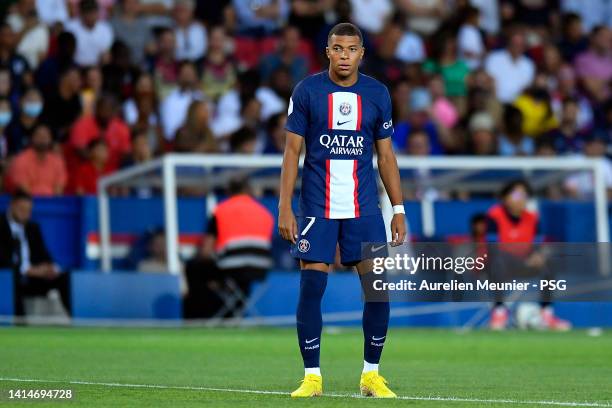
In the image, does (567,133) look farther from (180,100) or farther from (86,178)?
(86,178)

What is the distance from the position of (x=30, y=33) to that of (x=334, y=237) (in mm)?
12988

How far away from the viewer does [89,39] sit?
2127cm

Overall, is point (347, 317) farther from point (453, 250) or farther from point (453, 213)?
point (453, 250)

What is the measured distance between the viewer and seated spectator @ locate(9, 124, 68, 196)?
19.4m

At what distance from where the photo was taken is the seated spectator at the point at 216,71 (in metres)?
21.6

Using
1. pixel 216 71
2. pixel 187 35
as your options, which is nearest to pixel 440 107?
pixel 216 71

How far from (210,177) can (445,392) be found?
1211 cm

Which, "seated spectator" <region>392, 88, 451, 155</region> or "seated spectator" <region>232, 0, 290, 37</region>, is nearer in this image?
"seated spectator" <region>392, 88, 451, 155</region>

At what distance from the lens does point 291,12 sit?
2319 cm

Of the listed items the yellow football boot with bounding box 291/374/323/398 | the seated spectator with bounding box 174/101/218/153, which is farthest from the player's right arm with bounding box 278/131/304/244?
the seated spectator with bounding box 174/101/218/153

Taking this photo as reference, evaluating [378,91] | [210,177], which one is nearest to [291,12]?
[210,177]

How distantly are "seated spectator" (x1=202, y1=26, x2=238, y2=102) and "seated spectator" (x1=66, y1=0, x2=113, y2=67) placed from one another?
1.41 metres

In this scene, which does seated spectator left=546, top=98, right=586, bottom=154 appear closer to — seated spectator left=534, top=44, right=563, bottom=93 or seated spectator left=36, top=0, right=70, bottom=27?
seated spectator left=534, top=44, right=563, bottom=93

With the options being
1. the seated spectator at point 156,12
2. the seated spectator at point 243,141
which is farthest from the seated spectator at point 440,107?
the seated spectator at point 156,12
